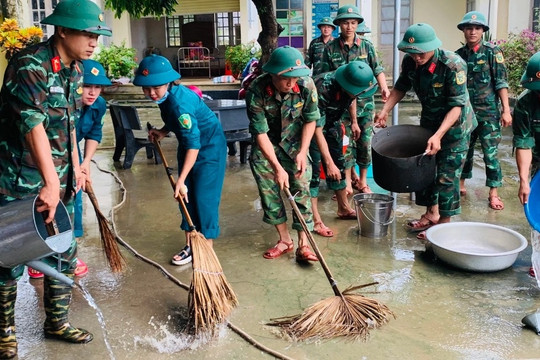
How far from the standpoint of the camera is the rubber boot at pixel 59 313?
11.0 ft

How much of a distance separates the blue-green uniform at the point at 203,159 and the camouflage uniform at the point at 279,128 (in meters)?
0.28

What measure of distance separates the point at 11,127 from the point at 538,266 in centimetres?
341

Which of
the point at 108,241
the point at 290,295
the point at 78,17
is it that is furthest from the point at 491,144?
the point at 78,17

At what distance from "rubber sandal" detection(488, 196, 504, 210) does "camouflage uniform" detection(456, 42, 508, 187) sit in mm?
139

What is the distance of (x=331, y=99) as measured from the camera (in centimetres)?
517

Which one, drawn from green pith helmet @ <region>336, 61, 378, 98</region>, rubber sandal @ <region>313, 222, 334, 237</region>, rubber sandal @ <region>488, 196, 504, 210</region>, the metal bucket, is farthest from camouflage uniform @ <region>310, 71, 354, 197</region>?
the metal bucket

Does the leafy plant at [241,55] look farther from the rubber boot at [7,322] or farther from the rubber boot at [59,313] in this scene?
the rubber boot at [7,322]

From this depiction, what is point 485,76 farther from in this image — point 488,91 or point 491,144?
point 491,144

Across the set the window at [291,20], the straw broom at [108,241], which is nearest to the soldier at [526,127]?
the straw broom at [108,241]

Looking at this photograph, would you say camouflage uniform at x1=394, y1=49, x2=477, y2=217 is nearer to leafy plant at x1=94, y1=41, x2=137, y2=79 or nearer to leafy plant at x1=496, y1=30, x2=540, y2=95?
leafy plant at x1=496, y1=30, x2=540, y2=95

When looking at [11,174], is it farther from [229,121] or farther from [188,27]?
[188,27]

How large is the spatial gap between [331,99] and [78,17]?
106 inches

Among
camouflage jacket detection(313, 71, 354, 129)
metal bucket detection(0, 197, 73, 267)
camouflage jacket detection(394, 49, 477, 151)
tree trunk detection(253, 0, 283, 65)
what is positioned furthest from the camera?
tree trunk detection(253, 0, 283, 65)

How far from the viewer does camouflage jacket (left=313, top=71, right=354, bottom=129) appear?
5.09 metres
